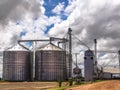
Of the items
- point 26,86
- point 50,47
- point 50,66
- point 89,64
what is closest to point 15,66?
point 50,66

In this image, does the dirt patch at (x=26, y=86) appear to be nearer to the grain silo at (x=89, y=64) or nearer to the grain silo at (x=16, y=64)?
the grain silo at (x=16, y=64)

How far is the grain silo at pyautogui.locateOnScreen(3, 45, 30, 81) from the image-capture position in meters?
176

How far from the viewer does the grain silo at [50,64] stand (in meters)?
175

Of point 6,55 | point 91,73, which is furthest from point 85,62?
point 6,55

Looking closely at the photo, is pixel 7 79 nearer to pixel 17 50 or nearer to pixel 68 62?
pixel 17 50

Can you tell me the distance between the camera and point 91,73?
188375 millimetres

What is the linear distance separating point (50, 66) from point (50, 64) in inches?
46.9

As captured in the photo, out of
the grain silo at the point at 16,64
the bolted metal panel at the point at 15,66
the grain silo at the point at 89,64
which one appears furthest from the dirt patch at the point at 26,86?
the grain silo at the point at 89,64

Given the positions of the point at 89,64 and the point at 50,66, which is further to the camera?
the point at 89,64

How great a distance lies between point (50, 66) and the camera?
175500mm

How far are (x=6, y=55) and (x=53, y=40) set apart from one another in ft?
104

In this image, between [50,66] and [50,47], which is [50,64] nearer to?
[50,66]

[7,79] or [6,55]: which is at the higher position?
[6,55]

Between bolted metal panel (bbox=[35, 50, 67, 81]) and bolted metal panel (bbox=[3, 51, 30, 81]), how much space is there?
772 centimetres
